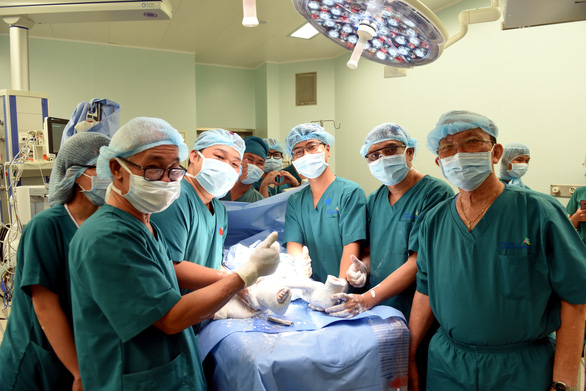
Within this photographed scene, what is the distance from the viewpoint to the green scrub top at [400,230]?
1.71 m

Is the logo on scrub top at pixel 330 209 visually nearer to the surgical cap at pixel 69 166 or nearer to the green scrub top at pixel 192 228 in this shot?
the green scrub top at pixel 192 228

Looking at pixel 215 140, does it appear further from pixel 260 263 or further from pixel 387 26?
pixel 387 26

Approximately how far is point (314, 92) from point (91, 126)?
4.48 metres

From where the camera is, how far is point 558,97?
3117 millimetres

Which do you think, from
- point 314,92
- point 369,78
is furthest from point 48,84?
point 369,78

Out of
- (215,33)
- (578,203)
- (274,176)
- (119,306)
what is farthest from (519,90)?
(119,306)

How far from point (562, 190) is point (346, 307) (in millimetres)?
2667

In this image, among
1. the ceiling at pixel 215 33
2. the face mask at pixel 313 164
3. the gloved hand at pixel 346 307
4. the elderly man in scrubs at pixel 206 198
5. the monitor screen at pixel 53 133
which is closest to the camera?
the gloved hand at pixel 346 307

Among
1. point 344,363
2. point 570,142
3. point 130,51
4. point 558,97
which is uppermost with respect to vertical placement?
point 130,51

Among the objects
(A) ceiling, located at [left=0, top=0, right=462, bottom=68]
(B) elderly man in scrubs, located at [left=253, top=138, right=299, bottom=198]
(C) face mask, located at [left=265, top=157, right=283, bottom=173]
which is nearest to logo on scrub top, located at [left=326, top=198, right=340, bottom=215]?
(B) elderly man in scrubs, located at [left=253, top=138, right=299, bottom=198]

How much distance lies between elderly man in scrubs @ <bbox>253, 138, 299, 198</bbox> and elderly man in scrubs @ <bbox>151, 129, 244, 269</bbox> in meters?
1.41

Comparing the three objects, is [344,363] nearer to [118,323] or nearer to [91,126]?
[118,323]

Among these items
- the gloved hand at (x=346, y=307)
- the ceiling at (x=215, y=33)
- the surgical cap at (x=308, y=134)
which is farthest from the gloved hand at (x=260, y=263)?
the ceiling at (x=215, y=33)

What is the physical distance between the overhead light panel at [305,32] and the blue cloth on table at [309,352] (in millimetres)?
4000
